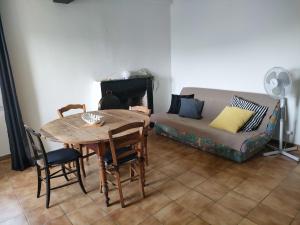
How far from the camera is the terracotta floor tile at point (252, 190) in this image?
2.15m

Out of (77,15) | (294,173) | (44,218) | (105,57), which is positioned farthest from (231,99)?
(44,218)

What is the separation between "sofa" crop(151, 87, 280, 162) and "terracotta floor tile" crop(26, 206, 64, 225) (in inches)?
77.1

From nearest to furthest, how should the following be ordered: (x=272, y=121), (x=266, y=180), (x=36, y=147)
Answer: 1. (x=36, y=147)
2. (x=266, y=180)
3. (x=272, y=121)

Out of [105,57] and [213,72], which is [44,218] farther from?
[213,72]

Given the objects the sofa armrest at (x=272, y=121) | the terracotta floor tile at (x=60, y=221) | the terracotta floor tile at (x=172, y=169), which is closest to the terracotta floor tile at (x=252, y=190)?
the terracotta floor tile at (x=172, y=169)

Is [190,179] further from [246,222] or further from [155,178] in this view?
[246,222]

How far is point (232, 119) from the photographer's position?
3.06 m

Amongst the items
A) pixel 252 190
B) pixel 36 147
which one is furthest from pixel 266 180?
pixel 36 147

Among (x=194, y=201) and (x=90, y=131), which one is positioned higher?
(x=90, y=131)

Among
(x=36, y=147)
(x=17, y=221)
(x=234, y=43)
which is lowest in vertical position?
(x=17, y=221)

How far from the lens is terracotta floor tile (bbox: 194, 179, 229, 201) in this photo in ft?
7.22

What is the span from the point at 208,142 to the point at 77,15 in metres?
2.73

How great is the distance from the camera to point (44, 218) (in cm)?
200

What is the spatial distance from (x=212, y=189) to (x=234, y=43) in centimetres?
240
